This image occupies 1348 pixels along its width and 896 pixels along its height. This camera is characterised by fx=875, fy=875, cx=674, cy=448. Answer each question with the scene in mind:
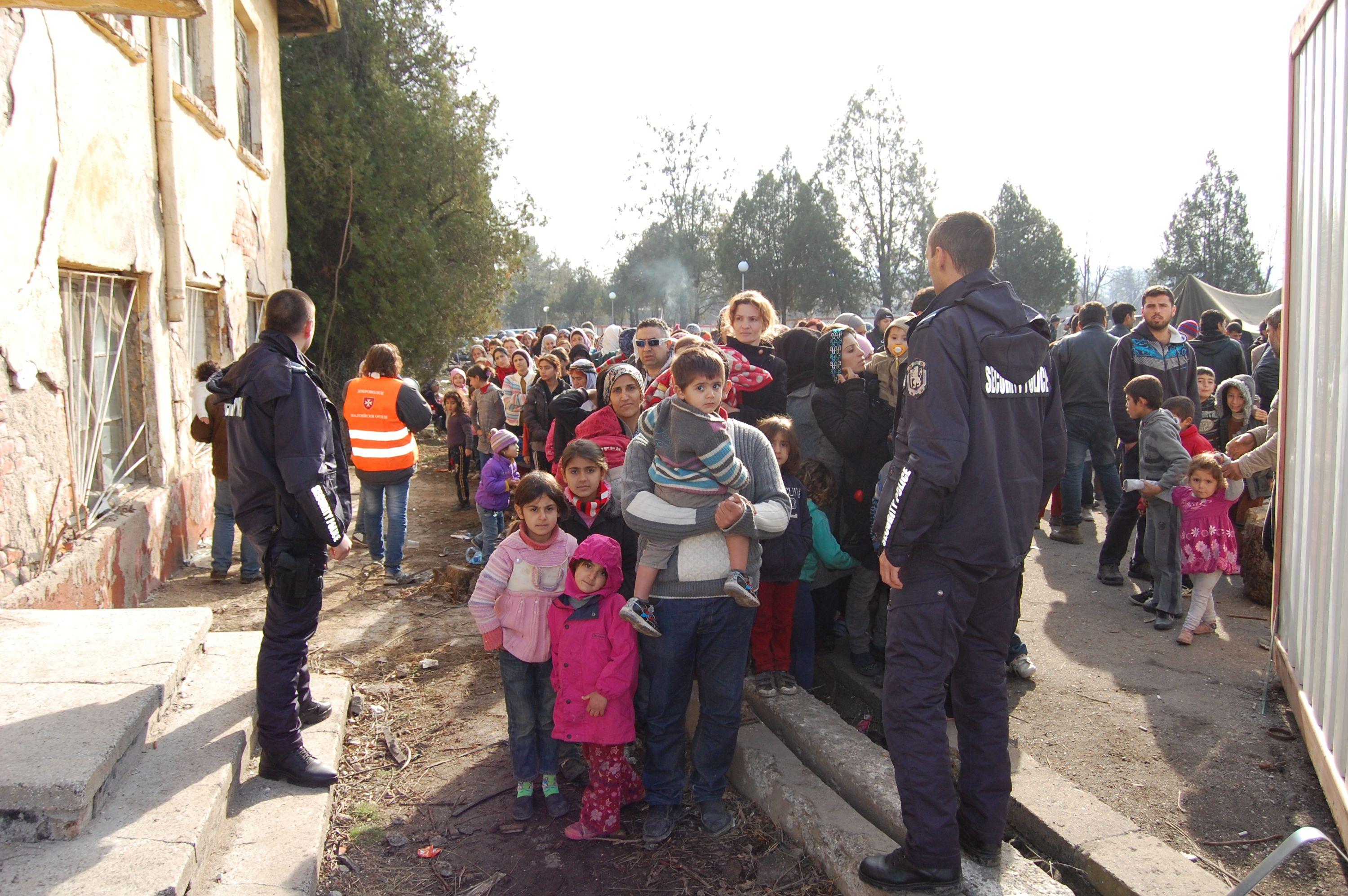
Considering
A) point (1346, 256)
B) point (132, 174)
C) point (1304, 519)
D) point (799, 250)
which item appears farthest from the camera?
point (799, 250)

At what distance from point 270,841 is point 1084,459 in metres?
6.62

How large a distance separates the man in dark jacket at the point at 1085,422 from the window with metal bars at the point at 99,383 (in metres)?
7.08

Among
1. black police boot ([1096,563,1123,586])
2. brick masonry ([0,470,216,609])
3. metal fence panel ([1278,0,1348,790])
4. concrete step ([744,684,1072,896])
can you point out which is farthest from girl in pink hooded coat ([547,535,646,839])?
black police boot ([1096,563,1123,586])

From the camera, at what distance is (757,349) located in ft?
15.3

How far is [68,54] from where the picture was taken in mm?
5070

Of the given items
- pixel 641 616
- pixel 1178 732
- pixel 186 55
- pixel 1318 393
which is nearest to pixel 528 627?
pixel 641 616

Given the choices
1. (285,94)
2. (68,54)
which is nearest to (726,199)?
(285,94)

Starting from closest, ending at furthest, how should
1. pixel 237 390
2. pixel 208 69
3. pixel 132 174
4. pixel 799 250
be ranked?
pixel 237 390, pixel 132 174, pixel 208 69, pixel 799 250

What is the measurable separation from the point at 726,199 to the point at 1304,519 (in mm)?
41320

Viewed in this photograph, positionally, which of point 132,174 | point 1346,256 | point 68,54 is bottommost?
point 1346,256

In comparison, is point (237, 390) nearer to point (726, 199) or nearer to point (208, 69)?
point (208, 69)

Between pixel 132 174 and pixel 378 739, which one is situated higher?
pixel 132 174

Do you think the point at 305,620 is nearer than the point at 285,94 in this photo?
Yes

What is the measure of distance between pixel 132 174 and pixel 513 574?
4.65m
